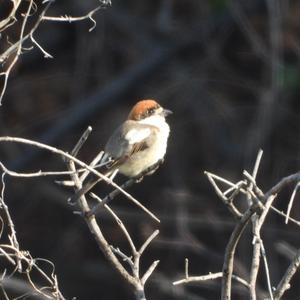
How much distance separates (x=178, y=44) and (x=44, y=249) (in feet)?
5.83

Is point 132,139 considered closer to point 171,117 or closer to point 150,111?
point 150,111

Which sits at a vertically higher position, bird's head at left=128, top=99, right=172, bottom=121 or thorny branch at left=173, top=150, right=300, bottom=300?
thorny branch at left=173, top=150, right=300, bottom=300

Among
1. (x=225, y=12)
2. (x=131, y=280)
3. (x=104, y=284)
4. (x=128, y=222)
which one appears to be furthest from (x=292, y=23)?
(x=131, y=280)

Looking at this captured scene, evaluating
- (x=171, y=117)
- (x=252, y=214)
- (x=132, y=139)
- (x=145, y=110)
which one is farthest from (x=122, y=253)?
(x=171, y=117)

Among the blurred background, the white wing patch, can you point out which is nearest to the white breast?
the white wing patch

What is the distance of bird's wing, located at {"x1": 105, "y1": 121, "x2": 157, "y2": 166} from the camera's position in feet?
12.8

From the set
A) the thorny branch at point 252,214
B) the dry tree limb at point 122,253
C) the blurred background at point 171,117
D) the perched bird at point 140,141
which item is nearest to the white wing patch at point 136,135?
the perched bird at point 140,141

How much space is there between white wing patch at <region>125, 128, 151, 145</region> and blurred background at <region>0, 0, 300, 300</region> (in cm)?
177

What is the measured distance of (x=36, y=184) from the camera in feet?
22.1

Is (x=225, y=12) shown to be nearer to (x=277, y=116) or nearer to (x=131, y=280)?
(x=277, y=116)

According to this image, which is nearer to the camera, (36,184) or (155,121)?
(155,121)

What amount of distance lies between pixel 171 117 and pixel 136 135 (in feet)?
7.57

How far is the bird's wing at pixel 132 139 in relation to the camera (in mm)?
3900

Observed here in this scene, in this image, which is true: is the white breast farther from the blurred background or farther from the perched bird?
the blurred background
